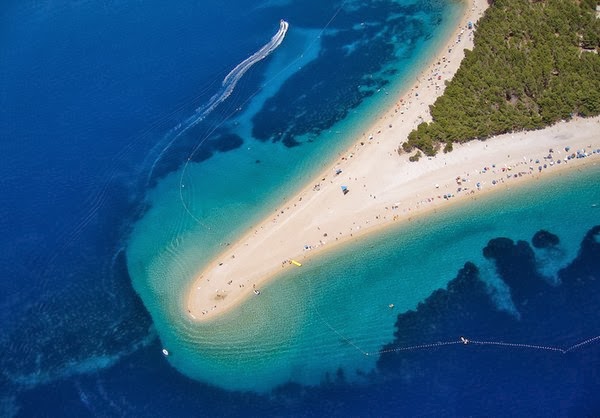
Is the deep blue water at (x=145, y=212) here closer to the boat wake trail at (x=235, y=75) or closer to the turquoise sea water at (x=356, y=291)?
the boat wake trail at (x=235, y=75)

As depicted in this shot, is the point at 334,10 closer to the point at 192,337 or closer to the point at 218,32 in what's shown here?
the point at 218,32

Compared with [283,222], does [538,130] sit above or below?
below

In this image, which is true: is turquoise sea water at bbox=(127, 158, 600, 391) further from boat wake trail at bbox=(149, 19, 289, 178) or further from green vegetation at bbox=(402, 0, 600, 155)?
boat wake trail at bbox=(149, 19, 289, 178)

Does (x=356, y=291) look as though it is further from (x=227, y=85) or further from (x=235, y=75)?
(x=235, y=75)

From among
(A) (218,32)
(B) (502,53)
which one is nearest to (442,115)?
(B) (502,53)

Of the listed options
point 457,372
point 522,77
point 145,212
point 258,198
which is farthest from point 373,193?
point 145,212

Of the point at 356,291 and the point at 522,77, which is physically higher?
the point at 522,77
